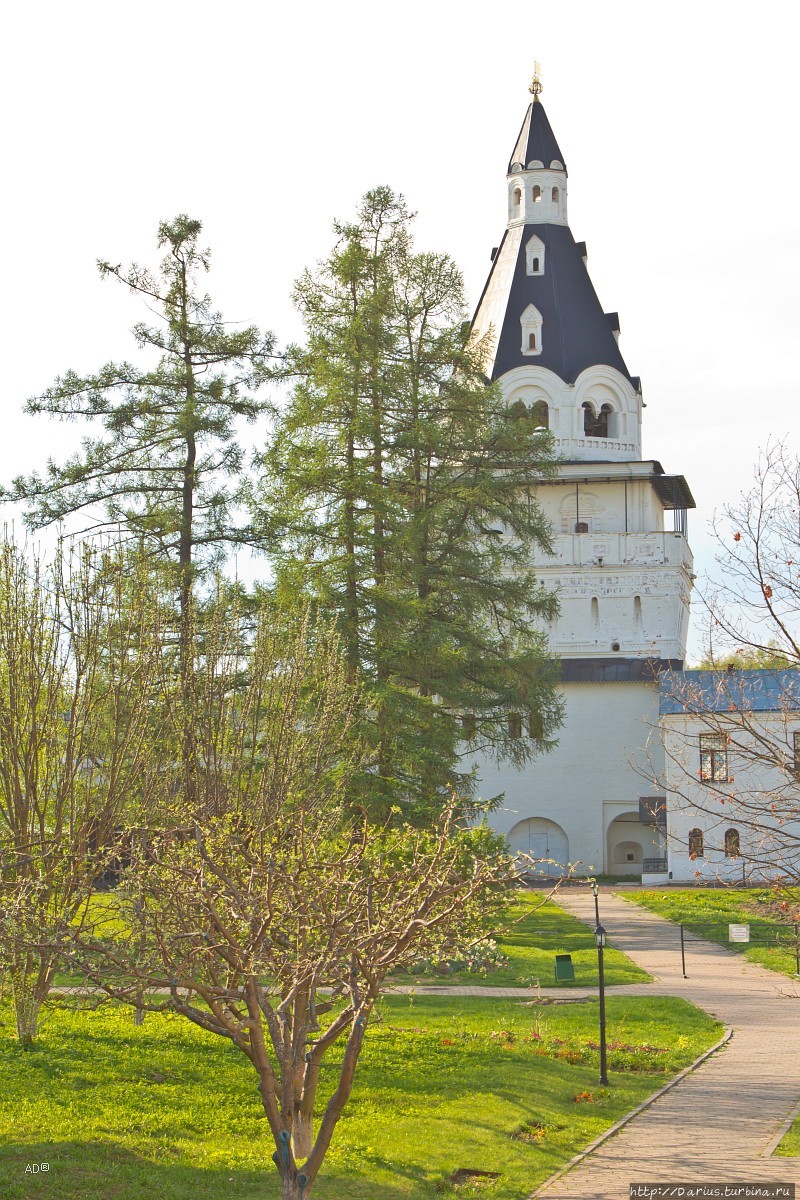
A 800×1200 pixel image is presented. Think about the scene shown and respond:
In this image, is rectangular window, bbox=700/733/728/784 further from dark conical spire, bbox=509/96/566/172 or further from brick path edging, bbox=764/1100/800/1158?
dark conical spire, bbox=509/96/566/172

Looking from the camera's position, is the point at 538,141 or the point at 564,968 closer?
the point at 564,968

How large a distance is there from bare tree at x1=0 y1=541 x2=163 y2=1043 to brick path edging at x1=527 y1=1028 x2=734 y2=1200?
15.1 feet

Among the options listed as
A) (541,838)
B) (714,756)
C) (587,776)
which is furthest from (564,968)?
(541,838)

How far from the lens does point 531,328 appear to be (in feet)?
151

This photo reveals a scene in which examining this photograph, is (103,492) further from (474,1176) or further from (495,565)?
(474,1176)

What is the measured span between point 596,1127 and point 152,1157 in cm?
351

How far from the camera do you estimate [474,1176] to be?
378 inches

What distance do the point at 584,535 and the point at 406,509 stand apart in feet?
71.1

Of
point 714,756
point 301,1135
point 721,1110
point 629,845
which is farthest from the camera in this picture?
point 629,845

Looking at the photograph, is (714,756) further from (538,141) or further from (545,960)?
(538,141)

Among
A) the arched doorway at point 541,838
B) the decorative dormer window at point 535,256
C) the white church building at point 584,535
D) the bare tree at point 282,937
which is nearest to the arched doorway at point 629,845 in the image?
the white church building at point 584,535

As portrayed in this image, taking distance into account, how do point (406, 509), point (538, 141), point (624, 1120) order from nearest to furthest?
point (624, 1120) < point (406, 509) < point (538, 141)

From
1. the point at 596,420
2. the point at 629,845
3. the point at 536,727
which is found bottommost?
the point at 629,845

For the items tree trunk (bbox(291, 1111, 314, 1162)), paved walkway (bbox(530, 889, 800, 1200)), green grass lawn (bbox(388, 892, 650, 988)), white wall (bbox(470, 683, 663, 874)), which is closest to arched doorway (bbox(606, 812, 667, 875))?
white wall (bbox(470, 683, 663, 874))
